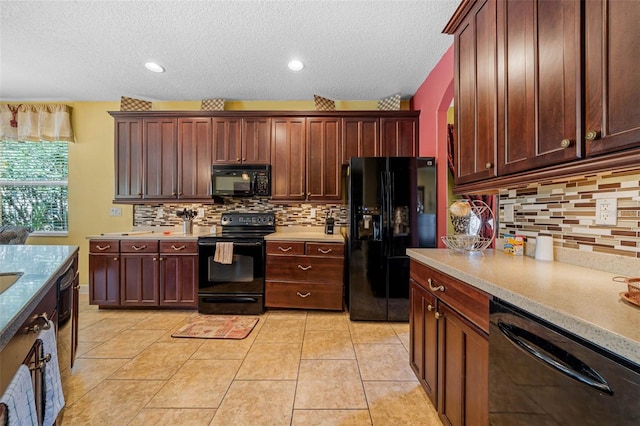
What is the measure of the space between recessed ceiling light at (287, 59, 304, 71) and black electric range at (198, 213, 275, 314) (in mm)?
1814

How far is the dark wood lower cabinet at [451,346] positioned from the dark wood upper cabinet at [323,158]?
5.68 ft

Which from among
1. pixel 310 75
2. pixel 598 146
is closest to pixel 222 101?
pixel 310 75

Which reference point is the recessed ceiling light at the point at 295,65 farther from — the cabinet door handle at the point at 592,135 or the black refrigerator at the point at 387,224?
the cabinet door handle at the point at 592,135

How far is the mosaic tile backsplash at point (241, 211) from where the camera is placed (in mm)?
3459

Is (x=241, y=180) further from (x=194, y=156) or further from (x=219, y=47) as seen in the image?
(x=219, y=47)

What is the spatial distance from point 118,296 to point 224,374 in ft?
6.42

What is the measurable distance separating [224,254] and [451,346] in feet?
7.59

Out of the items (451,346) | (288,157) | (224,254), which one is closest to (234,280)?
(224,254)

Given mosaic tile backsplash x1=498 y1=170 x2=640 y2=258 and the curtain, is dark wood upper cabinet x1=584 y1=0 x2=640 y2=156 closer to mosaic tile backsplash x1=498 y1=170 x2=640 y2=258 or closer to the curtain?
mosaic tile backsplash x1=498 y1=170 x2=640 y2=258

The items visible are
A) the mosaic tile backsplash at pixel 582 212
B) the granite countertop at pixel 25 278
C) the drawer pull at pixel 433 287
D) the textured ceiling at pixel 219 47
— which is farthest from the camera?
the textured ceiling at pixel 219 47

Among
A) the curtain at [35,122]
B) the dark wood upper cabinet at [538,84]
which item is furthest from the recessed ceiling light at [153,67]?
the dark wood upper cabinet at [538,84]

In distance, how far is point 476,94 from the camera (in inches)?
60.1

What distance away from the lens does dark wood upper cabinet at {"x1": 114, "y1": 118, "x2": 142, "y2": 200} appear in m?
3.25

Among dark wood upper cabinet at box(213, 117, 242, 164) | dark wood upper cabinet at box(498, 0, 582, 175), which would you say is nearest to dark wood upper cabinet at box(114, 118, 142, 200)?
dark wood upper cabinet at box(213, 117, 242, 164)
